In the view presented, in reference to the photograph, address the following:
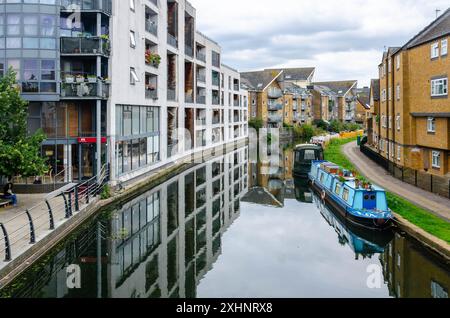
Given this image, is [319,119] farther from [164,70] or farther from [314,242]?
[314,242]

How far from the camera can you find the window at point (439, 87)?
82.1ft

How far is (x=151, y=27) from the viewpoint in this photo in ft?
104

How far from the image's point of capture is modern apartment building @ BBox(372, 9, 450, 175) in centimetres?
2542

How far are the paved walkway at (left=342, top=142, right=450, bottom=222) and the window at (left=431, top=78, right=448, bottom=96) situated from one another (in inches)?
208

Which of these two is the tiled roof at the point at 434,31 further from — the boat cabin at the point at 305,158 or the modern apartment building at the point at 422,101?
the boat cabin at the point at 305,158

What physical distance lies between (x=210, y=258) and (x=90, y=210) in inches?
281

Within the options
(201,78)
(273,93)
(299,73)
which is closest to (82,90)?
(201,78)

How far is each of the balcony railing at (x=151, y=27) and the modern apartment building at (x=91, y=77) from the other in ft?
0.23

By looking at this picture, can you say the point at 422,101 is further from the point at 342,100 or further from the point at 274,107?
the point at 342,100

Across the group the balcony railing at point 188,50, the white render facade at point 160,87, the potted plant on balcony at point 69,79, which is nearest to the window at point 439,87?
the white render facade at point 160,87

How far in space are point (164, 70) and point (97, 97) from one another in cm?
1259
